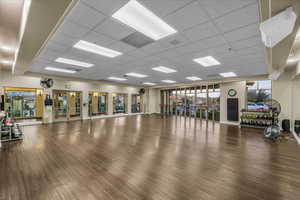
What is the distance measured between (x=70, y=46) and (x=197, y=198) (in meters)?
4.67

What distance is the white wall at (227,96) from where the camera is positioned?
8.34 meters

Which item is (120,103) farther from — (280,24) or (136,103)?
(280,24)

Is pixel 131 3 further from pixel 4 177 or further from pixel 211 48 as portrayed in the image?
pixel 4 177

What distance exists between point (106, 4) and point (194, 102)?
10.5 m

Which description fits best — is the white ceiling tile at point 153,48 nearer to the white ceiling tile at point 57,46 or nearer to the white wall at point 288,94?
the white ceiling tile at point 57,46

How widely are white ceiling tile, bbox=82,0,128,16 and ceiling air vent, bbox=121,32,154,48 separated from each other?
85 centimetres

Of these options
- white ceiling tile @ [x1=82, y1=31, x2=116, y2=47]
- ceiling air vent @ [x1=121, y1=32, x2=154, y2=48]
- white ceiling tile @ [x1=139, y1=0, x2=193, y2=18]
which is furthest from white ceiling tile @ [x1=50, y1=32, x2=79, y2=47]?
white ceiling tile @ [x1=139, y1=0, x2=193, y2=18]

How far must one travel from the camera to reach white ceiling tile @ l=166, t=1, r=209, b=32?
2.14 metres

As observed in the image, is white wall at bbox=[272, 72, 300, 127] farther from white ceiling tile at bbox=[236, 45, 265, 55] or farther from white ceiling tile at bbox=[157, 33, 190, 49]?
white ceiling tile at bbox=[157, 33, 190, 49]

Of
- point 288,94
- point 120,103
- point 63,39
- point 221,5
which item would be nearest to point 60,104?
point 120,103

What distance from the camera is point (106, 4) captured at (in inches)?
80.7

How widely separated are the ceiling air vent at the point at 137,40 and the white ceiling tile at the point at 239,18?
1.60 metres

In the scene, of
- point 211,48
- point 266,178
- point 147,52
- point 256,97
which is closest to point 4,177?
point 147,52

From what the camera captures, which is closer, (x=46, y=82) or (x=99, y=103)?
(x=46, y=82)
